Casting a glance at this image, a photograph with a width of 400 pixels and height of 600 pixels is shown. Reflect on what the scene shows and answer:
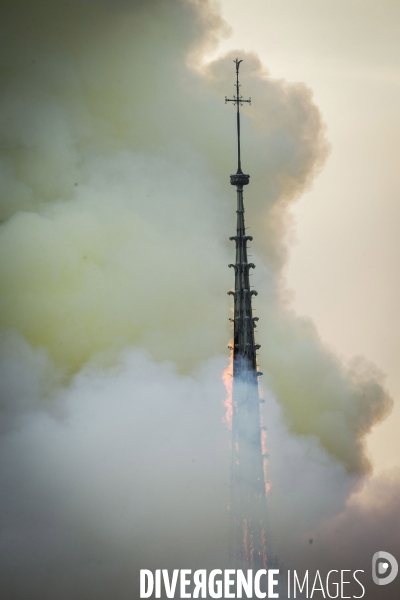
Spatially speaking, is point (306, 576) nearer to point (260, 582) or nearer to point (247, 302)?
point (260, 582)

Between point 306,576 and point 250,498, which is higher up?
point 250,498

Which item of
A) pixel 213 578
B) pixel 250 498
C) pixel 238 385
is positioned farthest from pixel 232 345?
pixel 213 578

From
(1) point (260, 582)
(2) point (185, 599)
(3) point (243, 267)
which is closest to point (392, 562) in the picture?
(1) point (260, 582)

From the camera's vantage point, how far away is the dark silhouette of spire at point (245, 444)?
83.9 ft

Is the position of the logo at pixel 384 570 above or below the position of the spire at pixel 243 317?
below

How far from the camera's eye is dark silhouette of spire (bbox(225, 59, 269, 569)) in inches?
1006

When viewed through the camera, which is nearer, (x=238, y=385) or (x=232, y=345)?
(x=238, y=385)

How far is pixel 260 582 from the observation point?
25.7m

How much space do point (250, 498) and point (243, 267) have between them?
7.36 metres

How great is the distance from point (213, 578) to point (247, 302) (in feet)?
28.8

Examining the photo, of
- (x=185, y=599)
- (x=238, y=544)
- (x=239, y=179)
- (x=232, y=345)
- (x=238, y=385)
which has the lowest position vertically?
(x=185, y=599)

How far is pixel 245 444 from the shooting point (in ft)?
85.1

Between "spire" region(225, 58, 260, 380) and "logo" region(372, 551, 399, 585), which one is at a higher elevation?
"spire" region(225, 58, 260, 380)

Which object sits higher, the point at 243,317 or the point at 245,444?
the point at 243,317
